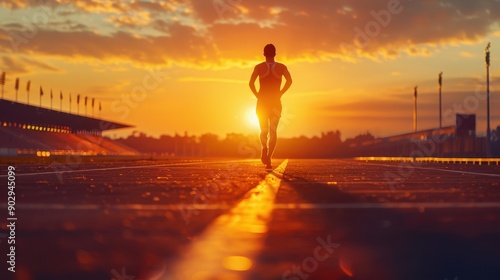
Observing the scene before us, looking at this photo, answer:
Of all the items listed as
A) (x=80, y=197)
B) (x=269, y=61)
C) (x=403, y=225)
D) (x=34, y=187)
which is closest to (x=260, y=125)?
(x=269, y=61)

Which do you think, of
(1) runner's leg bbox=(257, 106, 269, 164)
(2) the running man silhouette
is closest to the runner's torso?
(2) the running man silhouette

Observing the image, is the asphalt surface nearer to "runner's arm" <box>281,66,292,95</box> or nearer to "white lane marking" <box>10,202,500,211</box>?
"white lane marking" <box>10,202,500,211</box>

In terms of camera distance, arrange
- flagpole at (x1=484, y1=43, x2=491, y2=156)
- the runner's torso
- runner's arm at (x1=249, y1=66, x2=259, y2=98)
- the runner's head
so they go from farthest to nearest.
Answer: flagpole at (x1=484, y1=43, x2=491, y2=156) → runner's arm at (x1=249, y1=66, x2=259, y2=98) → the runner's torso → the runner's head

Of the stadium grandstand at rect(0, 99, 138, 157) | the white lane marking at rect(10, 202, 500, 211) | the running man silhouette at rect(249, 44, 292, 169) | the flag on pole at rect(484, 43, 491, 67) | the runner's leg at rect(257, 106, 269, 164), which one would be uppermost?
the flag on pole at rect(484, 43, 491, 67)

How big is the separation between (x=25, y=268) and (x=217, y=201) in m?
3.60

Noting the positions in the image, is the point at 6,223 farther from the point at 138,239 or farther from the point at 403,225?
the point at 403,225

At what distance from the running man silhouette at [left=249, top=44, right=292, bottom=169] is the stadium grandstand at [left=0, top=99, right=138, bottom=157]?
227 feet

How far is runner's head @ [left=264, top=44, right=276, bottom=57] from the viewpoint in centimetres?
1488

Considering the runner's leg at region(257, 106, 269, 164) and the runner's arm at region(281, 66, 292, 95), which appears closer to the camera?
the runner's leg at region(257, 106, 269, 164)

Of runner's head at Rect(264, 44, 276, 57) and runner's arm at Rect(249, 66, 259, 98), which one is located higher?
runner's head at Rect(264, 44, 276, 57)

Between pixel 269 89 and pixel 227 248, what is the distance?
1133 centimetres

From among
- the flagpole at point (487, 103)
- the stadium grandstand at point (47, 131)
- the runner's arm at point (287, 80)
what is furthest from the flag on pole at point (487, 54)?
the runner's arm at point (287, 80)

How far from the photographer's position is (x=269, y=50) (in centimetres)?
1495

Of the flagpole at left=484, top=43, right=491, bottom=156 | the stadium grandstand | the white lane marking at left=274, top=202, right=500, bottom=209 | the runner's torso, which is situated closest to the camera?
the white lane marking at left=274, top=202, right=500, bottom=209
